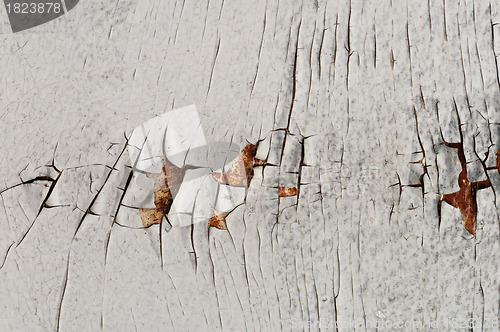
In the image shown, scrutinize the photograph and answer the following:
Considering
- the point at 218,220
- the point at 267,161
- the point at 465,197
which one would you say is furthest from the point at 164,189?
the point at 465,197

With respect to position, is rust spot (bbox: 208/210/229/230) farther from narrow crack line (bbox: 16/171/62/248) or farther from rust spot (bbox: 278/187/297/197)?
narrow crack line (bbox: 16/171/62/248)

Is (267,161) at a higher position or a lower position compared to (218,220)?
higher

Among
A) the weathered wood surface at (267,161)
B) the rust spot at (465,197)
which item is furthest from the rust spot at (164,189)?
the rust spot at (465,197)

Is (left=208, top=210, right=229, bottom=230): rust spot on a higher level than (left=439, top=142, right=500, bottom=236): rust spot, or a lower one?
lower

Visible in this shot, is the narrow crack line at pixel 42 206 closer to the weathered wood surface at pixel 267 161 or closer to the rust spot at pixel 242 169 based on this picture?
the weathered wood surface at pixel 267 161

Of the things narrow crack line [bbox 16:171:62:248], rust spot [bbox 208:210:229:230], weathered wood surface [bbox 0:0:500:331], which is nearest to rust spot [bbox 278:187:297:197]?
weathered wood surface [bbox 0:0:500:331]

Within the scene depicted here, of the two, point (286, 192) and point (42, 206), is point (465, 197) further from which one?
point (42, 206)
